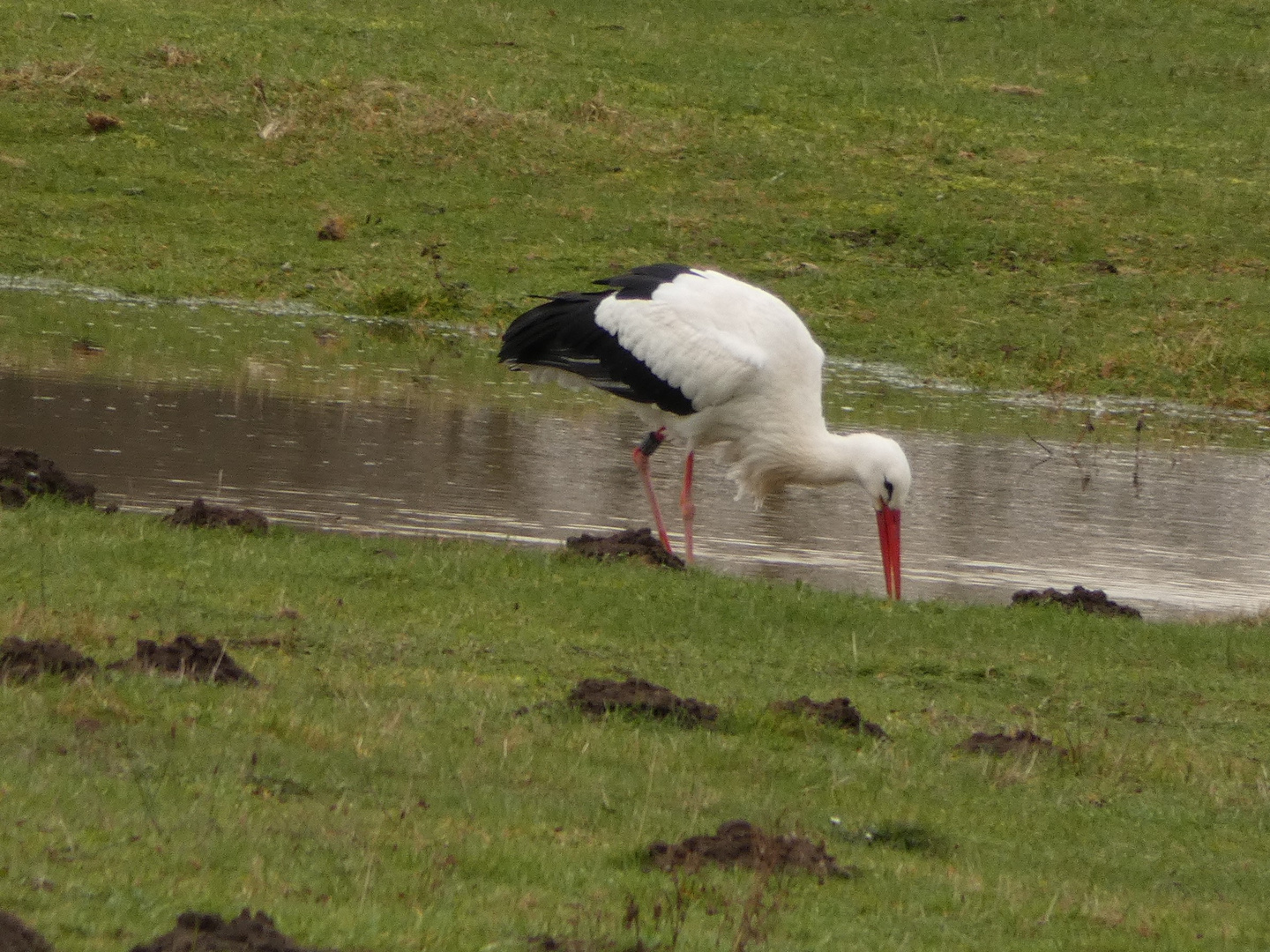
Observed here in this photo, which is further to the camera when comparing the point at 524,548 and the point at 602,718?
the point at 524,548

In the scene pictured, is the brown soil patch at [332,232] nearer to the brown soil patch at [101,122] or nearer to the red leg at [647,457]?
the brown soil patch at [101,122]

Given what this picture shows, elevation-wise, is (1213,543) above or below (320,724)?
below

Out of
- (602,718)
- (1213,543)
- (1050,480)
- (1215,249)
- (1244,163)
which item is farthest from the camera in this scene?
(1244,163)

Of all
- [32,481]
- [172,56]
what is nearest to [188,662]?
[32,481]

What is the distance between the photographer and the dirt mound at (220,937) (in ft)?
12.9

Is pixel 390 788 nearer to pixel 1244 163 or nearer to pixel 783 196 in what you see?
pixel 783 196

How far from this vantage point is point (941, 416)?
55.9ft

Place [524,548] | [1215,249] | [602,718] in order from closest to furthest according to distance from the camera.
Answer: [602,718] → [524,548] → [1215,249]

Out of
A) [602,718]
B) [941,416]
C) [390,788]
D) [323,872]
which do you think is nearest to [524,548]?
[602,718]

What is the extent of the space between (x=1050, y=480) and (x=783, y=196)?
385 inches

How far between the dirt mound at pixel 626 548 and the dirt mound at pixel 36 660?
3.92m

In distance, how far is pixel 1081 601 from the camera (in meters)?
10.0

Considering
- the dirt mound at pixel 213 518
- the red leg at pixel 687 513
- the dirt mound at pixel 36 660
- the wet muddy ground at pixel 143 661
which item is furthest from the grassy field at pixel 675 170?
the dirt mound at pixel 36 660

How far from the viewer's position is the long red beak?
10562mm
